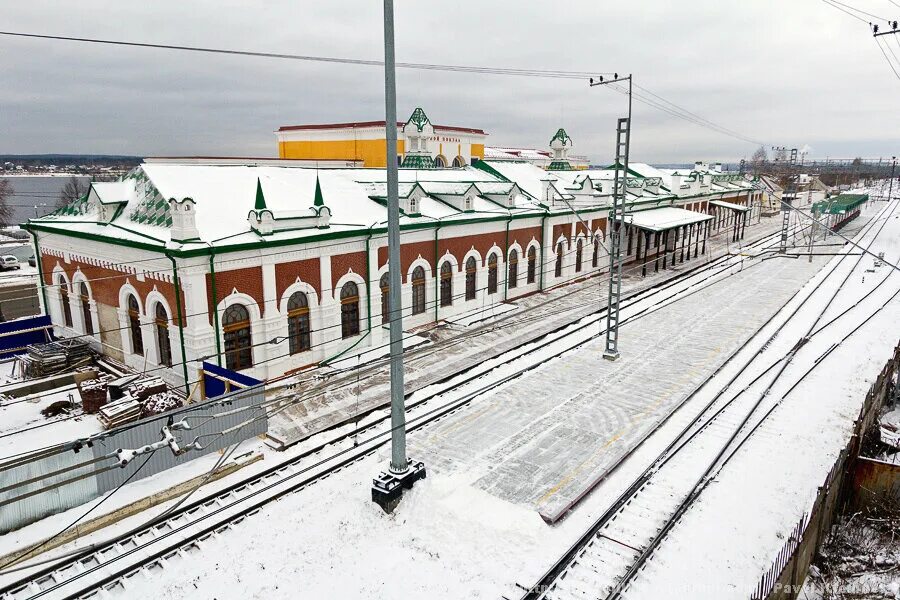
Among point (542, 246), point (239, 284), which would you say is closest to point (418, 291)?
point (239, 284)

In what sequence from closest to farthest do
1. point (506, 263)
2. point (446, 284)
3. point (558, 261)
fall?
point (446, 284) → point (506, 263) → point (558, 261)

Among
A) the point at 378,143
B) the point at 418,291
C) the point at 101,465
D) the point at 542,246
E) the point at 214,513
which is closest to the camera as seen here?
the point at 214,513

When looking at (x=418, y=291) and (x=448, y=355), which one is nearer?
(x=448, y=355)

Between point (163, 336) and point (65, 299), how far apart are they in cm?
734

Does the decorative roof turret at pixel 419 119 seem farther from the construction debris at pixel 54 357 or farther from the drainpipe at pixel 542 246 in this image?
the construction debris at pixel 54 357

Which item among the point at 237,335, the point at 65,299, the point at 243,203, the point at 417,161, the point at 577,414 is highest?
the point at 417,161

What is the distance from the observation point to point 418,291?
25172mm

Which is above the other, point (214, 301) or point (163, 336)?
point (214, 301)

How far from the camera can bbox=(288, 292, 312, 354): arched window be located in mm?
19844

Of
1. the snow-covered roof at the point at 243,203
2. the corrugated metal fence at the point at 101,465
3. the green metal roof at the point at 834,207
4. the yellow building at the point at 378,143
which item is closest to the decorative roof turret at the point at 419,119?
the yellow building at the point at 378,143

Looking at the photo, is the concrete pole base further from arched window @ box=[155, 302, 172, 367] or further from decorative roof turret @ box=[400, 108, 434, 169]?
decorative roof turret @ box=[400, 108, 434, 169]

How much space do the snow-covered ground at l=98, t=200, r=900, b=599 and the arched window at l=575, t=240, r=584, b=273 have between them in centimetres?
1976

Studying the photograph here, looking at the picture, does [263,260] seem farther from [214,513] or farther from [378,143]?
[378,143]

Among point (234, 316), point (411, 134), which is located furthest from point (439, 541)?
point (411, 134)
